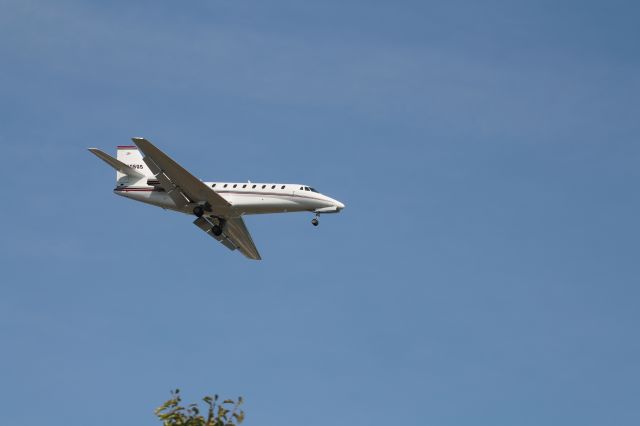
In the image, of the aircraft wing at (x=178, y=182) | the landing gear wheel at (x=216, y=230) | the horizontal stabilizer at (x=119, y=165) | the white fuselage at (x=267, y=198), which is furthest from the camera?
the landing gear wheel at (x=216, y=230)

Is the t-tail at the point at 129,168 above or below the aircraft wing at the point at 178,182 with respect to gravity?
above

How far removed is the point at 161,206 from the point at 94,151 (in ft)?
20.6

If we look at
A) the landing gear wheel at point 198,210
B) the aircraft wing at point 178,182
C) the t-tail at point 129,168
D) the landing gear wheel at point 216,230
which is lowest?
the landing gear wheel at point 198,210

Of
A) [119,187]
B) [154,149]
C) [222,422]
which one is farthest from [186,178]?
[222,422]

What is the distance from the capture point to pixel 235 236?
7631 cm

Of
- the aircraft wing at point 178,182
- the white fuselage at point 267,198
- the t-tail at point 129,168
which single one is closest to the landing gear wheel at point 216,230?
the aircraft wing at point 178,182

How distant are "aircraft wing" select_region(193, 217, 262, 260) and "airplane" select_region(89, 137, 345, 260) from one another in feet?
0.25

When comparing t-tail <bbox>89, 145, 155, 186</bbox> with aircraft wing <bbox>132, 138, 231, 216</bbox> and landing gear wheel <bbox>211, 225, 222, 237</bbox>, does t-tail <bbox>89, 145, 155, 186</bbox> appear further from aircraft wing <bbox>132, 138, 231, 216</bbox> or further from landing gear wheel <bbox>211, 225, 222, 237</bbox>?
landing gear wheel <bbox>211, 225, 222, 237</bbox>

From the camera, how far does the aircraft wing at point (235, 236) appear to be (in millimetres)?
74625

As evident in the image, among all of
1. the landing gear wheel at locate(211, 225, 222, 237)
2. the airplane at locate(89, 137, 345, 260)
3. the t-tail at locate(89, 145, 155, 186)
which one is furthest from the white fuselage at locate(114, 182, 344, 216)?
the landing gear wheel at locate(211, 225, 222, 237)

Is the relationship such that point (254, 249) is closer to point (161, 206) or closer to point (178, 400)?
point (161, 206)

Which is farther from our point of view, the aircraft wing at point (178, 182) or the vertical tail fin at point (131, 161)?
the vertical tail fin at point (131, 161)

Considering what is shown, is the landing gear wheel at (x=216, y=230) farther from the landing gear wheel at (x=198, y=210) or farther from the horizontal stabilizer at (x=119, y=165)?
the horizontal stabilizer at (x=119, y=165)

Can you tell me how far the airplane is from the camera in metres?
68.4
